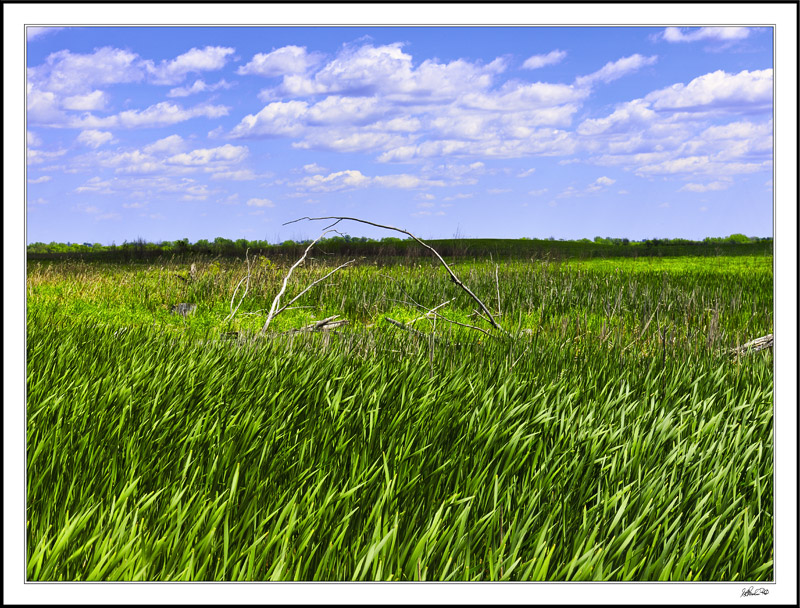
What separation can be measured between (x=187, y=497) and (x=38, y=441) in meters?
0.77

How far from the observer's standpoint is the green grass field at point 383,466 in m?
1.56

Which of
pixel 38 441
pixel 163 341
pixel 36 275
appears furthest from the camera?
pixel 36 275

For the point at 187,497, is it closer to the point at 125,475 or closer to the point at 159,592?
the point at 125,475

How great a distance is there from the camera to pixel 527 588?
1417 mm

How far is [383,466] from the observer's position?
1.96 metres

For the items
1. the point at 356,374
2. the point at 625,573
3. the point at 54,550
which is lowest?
the point at 625,573
